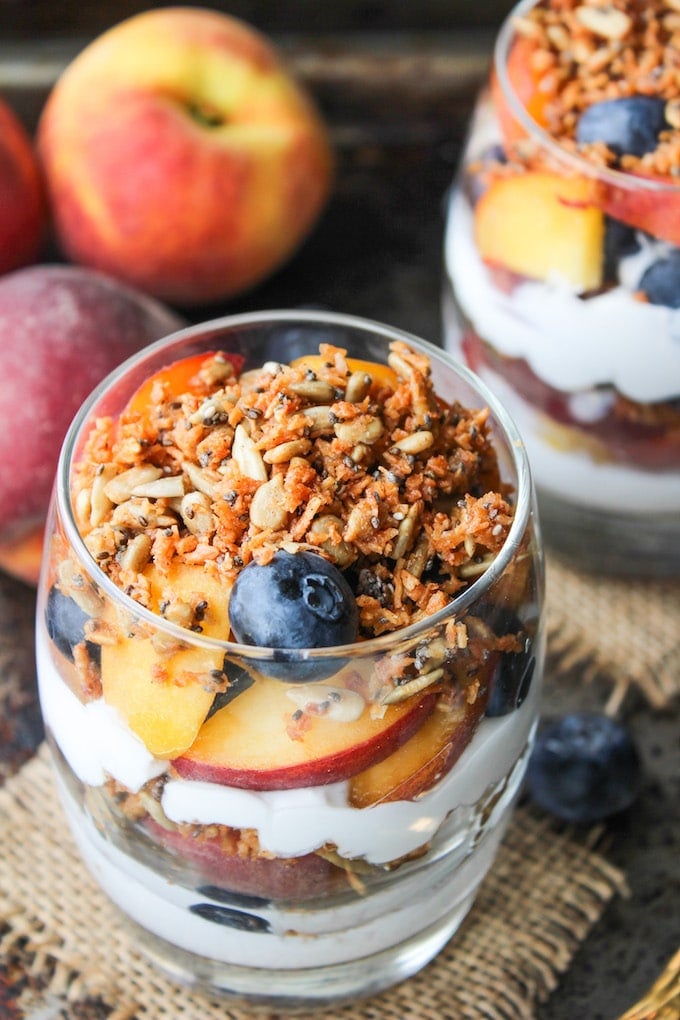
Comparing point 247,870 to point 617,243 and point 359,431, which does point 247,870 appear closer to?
point 359,431

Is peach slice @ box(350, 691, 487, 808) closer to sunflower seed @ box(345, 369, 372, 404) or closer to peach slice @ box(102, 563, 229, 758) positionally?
peach slice @ box(102, 563, 229, 758)

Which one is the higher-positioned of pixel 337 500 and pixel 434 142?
pixel 337 500

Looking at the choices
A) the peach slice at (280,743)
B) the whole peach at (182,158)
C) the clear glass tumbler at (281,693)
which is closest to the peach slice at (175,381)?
the clear glass tumbler at (281,693)

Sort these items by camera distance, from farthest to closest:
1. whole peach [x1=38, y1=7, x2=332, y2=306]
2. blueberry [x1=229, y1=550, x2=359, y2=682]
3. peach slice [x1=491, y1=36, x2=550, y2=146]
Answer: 1. whole peach [x1=38, y1=7, x2=332, y2=306]
2. peach slice [x1=491, y1=36, x2=550, y2=146]
3. blueberry [x1=229, y1=550, x2=359, y2=682]

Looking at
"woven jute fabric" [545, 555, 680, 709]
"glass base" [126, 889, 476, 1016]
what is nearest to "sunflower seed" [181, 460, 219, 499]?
A: "glass base" [126, 889, 476, 1016]

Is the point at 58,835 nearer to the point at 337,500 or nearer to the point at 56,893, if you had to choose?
the point at 56,893

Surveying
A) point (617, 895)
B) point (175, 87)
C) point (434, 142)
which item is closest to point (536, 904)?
point (617, 895)
